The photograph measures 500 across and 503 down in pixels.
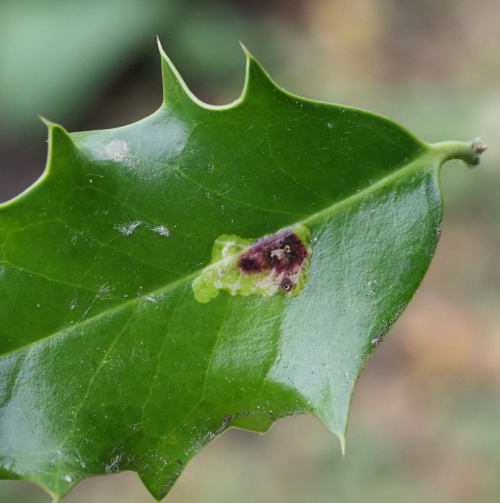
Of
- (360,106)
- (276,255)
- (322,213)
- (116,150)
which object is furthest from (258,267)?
(360,106)

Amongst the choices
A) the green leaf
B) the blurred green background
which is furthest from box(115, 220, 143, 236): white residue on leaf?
the blurred green background

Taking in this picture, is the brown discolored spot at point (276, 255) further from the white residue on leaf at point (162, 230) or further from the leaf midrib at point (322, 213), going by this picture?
the white residue on leaf at point (162, 230)

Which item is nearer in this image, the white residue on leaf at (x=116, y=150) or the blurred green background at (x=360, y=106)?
the white residue on leaf at (x=116, y=150)

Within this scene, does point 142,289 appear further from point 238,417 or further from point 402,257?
point 402,257

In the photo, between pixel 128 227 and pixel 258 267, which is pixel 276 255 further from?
pixel 128 227

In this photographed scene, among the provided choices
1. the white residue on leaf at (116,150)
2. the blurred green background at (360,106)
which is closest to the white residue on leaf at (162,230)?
the white residue on leaf at (116,150)

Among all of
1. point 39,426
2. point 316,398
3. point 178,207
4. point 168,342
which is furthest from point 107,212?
point 316,398
